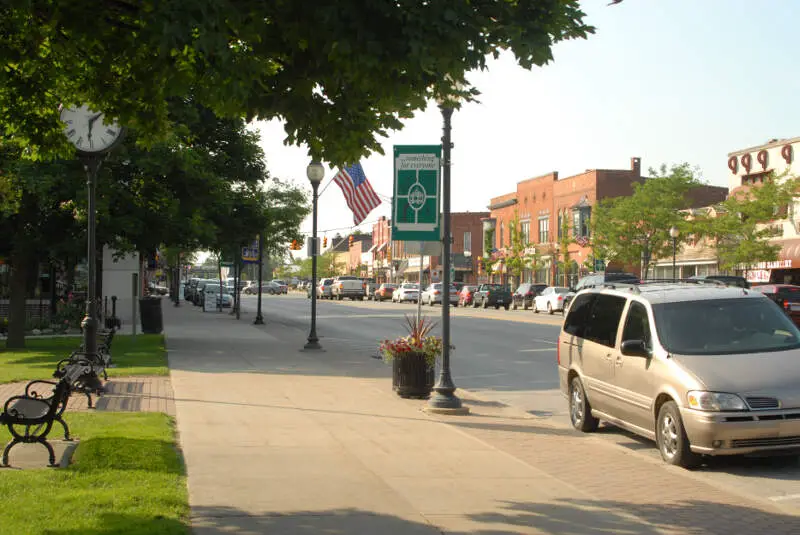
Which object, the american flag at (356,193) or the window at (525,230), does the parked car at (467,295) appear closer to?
the window at (525,230)

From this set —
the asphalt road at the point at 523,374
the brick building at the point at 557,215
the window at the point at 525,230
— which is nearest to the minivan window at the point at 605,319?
the asphalt road at the point at 523,374

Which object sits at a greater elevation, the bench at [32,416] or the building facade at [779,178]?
the building facade at [779,178]

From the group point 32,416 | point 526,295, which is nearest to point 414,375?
point 32,416

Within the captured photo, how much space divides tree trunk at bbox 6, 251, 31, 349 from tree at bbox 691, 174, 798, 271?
3666 centimetres

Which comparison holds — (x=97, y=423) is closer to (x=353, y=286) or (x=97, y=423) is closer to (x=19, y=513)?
(x=19, y=513)

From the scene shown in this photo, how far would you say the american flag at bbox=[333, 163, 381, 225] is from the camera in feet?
116

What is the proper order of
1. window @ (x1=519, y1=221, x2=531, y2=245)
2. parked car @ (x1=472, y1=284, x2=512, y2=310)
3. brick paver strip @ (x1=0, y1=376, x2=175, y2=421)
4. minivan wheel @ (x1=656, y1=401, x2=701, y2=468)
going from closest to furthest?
minivan wheel @ (x1=656, y1=401, x2=701, y2=468), brick paver strip @ (x1=0, y1=376, x2=175, y2=421), parked car @ (x1=472, y1=284, x2=512, y2=310), window @ (x1=519, y1=221, x2=531, y2=245)

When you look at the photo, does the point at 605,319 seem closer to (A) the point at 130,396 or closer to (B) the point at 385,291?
(A) the point at 130,396

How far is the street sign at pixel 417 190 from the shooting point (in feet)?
46.5

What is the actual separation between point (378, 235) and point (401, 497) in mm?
134354

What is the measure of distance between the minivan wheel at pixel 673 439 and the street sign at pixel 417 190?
548 cm

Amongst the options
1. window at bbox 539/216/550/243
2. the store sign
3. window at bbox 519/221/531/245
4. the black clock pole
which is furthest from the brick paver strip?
window at bbox 519/221/531/245

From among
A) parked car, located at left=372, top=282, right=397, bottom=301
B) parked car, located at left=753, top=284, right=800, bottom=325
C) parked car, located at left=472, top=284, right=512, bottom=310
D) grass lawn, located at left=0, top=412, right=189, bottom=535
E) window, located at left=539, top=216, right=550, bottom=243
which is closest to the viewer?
grass lawn, located at left=0, top=412, right=189, bottom=535

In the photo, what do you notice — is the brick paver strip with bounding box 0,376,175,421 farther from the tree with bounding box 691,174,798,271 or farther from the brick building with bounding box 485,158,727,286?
the brick building with bounding box 485,158,727,286
